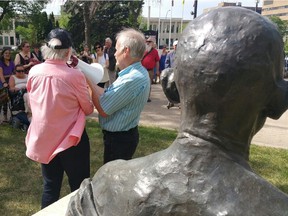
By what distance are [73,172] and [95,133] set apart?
3394mm

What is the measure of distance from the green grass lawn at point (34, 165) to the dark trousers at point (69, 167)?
3.17ft

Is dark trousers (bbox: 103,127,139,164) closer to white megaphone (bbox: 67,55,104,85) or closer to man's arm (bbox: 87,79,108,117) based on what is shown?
man's arm (bbox: 87,79,108,117)

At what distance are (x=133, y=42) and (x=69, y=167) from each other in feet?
3.46

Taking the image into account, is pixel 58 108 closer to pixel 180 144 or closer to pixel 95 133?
pixel 180 144

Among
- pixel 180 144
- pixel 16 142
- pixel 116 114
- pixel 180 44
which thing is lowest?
pixel 16 142

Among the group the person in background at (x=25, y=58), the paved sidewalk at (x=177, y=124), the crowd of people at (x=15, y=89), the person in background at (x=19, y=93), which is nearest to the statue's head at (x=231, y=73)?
the paved sidewalk at (x=177, y=124)

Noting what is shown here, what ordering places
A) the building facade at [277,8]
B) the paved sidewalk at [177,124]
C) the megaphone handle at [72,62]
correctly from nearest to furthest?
the megaphone handle at [72,62] < the paved sidewalk at [177,124] < the building facade at [277,8]

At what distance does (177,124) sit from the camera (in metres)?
7.04

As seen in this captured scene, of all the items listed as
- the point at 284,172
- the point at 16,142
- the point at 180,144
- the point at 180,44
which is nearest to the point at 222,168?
the point at 180,144

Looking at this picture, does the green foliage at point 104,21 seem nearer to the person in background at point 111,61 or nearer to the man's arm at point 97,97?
the person in background at point 111,61

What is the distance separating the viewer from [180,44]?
1.17 meters

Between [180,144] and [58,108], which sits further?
[58,108]

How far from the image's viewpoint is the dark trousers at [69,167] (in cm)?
268

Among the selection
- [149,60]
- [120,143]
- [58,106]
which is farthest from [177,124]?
[58,106]
